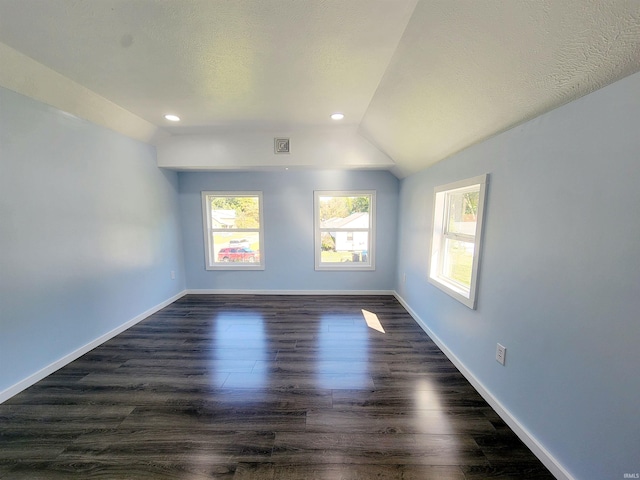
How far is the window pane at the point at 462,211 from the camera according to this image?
2170 mm

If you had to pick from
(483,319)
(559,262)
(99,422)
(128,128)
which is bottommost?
(99,422)

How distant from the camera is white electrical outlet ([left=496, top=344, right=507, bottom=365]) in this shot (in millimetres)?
1585

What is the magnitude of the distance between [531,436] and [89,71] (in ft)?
13.0

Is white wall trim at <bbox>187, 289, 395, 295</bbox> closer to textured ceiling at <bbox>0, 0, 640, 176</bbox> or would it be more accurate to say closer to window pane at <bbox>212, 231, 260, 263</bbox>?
window pane at <bbox>212, 231, 260, 263</bbox>

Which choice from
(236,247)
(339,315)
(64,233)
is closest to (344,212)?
(339,315)

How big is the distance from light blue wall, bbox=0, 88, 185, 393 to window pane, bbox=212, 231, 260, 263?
1065mm

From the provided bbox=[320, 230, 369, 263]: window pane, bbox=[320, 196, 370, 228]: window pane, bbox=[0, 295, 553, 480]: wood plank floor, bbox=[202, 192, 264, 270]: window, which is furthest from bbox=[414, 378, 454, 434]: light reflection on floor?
bbox=[202, 192, 264, 270]: window

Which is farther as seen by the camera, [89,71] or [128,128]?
[128,128]

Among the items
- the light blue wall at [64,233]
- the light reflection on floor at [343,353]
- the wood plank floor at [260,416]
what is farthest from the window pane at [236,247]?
the light reflection on floor at [343,353]

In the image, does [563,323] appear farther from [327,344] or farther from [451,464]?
[327,344]

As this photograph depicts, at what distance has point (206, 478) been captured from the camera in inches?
48.3

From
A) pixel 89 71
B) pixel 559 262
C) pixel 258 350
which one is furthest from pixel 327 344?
pixel 89 71

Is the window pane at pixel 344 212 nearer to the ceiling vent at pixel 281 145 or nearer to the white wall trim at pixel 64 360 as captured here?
the ceiling vent at pixel 281 145

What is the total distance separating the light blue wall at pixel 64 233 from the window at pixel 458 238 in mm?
3625
